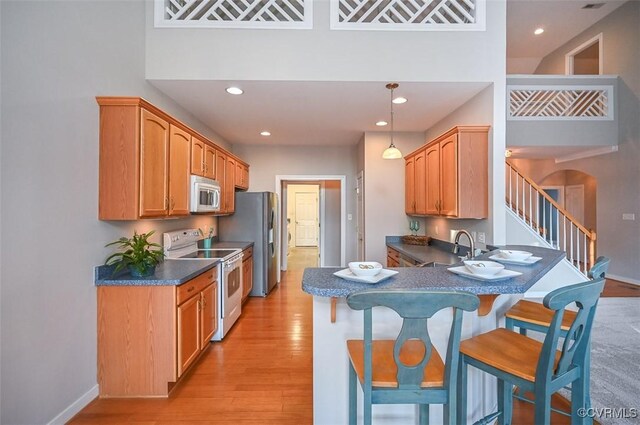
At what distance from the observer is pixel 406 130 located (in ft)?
15.1

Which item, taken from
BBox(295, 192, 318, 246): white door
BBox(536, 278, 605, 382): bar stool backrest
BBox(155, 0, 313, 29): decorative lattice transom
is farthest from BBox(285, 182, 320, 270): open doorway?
BBox(536, 278, 605, 382): bar stool backrest

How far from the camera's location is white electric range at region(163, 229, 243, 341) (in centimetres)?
308

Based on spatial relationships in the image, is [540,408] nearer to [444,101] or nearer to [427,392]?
[427,392]

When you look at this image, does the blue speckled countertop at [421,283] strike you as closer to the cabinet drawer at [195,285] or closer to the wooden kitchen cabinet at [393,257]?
the cabinet drawer at [195,285]

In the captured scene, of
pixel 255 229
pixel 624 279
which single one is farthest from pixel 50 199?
pixel 624 279

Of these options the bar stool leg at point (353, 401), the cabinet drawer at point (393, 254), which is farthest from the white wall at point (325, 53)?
the bar stool leg at point (353, 401)

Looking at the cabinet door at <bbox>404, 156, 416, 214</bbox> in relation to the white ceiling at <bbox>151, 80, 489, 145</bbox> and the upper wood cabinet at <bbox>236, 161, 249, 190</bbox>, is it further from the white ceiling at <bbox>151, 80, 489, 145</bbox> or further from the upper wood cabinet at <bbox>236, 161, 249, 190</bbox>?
the upper wood cabinet at <bbox>236, 161, 249, 190</bbox>

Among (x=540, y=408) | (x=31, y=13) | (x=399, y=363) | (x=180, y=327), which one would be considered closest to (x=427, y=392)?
(x=399, y=363)

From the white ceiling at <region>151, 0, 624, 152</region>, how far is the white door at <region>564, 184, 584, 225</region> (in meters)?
3.84

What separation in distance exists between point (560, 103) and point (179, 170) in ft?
21.5

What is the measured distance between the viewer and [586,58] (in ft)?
23.4

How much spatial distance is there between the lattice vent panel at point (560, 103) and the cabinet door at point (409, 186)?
8.12 ft

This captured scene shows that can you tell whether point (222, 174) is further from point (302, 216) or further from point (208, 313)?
point (302, 216)

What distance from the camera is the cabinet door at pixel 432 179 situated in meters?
3.41
